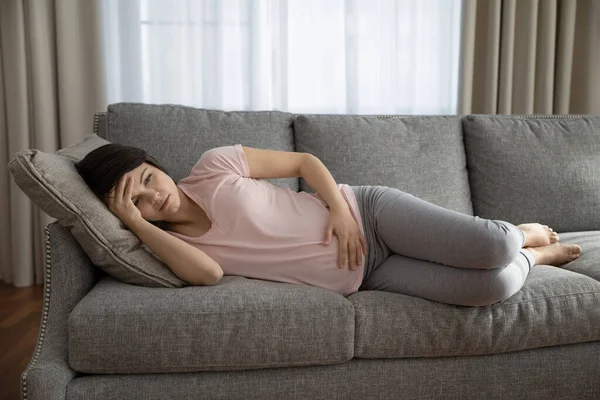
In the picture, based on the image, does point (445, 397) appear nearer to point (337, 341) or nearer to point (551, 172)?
point (337, 341)

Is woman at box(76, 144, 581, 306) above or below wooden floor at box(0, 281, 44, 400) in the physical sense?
above

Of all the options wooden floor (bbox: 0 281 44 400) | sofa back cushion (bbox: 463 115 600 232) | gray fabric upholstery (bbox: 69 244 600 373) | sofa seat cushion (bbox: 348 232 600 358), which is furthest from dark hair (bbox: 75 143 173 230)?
sofa back cushion (bbox: 463 115 600 232)

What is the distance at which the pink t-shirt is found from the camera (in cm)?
184

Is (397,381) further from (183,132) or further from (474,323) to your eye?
(183,132)

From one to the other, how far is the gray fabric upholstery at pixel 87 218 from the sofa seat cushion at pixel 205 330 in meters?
0.08

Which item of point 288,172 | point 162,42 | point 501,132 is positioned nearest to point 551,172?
point 501,132

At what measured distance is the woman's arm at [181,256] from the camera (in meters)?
1.73

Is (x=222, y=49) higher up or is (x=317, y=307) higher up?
(x=222, y=49)

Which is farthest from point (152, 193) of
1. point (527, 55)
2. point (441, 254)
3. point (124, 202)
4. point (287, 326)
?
point (527, 55)

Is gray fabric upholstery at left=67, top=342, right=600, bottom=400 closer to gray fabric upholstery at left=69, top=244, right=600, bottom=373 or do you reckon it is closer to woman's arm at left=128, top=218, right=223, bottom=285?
gray fabric upholstery at left=69, top=244, right=600, bottom=373

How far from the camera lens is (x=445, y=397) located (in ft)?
5.62

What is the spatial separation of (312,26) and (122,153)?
2.10 m

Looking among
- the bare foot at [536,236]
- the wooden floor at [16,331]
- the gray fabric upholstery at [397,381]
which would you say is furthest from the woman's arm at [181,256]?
the bare foot at [536,236]

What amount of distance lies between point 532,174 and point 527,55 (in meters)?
1.45
